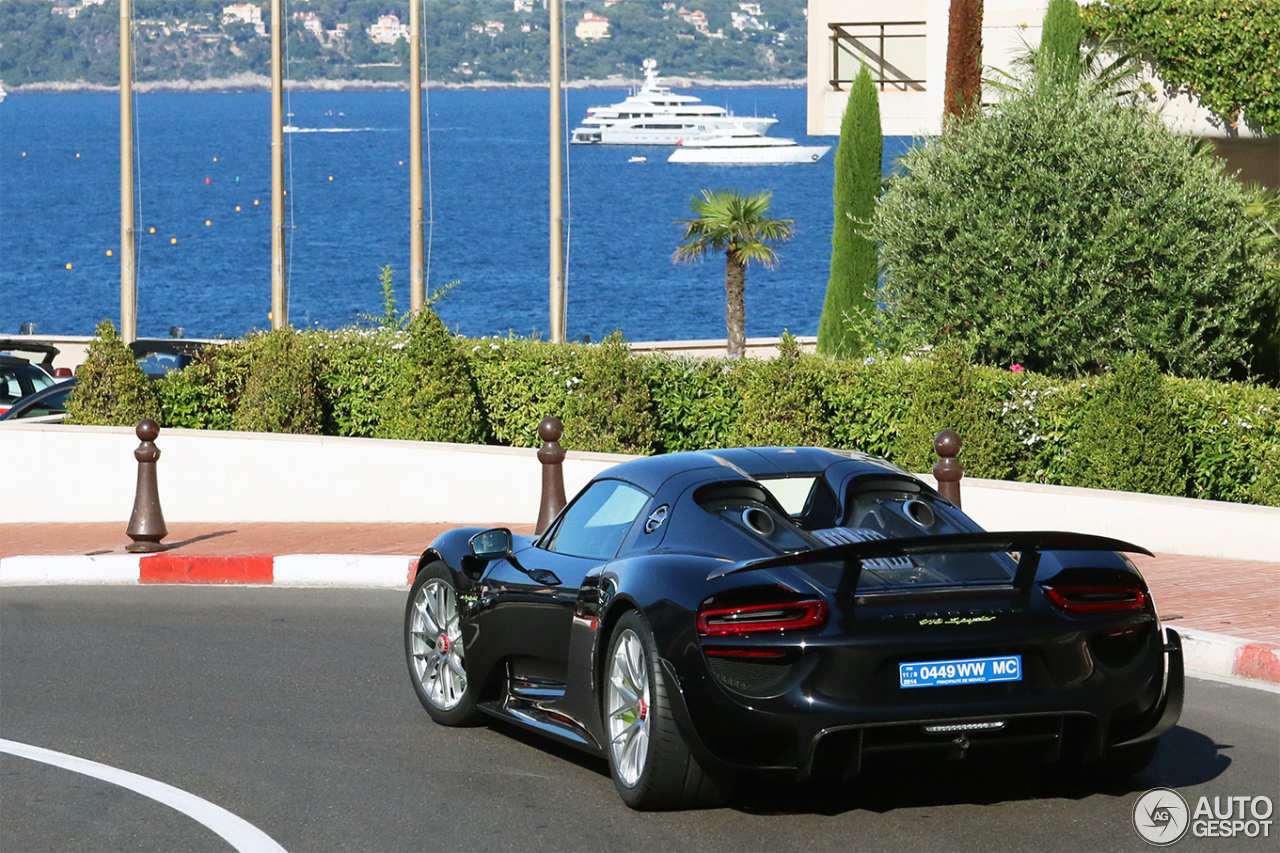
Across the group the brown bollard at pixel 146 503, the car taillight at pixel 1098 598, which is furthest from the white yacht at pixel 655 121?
the car taillight at pixel 1098 598

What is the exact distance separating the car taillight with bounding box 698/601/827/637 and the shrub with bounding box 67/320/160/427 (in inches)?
467

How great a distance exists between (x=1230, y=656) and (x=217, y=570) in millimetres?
7194

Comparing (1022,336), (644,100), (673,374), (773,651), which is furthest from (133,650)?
(644,100)

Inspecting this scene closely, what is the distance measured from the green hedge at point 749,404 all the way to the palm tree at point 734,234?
12.7 metres

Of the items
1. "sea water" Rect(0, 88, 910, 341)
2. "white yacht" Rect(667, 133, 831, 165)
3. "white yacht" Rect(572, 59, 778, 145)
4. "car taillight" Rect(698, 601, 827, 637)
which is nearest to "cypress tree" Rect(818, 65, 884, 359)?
"car taillight" Rect(698, 601, 827, 637)

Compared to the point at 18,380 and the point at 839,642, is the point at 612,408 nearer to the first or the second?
the point at 18,380

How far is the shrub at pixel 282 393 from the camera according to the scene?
54.5ft

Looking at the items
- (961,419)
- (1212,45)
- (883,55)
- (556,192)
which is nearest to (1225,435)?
(961,419)

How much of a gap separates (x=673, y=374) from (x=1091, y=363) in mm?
5365

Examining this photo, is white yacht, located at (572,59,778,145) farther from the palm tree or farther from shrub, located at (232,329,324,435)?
shrub, located at (232,329,324,435)

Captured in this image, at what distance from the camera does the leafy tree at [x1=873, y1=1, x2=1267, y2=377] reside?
1767cm

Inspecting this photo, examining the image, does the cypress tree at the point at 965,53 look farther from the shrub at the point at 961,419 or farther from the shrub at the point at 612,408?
the shrub at the point at 961,419

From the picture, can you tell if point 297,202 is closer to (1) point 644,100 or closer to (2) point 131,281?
(1) point 644,100

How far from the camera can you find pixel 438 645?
795cm
